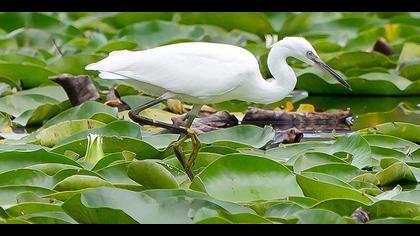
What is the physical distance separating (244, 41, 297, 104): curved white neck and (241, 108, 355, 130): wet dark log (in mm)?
761

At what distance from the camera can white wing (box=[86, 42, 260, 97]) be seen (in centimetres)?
410

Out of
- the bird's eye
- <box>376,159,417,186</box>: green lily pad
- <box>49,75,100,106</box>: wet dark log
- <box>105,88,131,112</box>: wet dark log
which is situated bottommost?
<box>105,88,131,112</box>: wet dark log

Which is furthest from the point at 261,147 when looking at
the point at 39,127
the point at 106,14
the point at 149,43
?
the point at 106,14

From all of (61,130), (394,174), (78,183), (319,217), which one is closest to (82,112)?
(61,130)

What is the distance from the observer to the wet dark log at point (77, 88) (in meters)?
5.17

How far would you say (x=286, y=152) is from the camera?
4.23 metres

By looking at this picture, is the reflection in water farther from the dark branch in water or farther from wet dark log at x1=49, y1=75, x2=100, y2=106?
wet dark log at x1=49, y1=75, x2=100, y2=106

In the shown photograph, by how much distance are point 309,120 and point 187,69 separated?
4.42 ft

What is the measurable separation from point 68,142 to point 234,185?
966 millimetres

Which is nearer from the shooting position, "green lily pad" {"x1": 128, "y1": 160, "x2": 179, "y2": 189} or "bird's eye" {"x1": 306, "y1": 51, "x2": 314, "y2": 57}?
"green lily pad" {"x1": 128, "y1": 160, "x2": 179, "y2": 189}

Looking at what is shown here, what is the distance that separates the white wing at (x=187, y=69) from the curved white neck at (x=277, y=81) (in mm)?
205

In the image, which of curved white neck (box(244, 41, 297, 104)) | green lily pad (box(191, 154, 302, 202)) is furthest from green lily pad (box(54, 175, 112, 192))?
curved white neck (box(244, 41, 297, 104))

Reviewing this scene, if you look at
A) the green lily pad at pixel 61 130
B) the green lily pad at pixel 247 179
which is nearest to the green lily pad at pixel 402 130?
the green lily pad at pixel 247 179

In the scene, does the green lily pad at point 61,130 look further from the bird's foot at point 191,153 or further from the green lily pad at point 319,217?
the green lily pad at point 319,217
